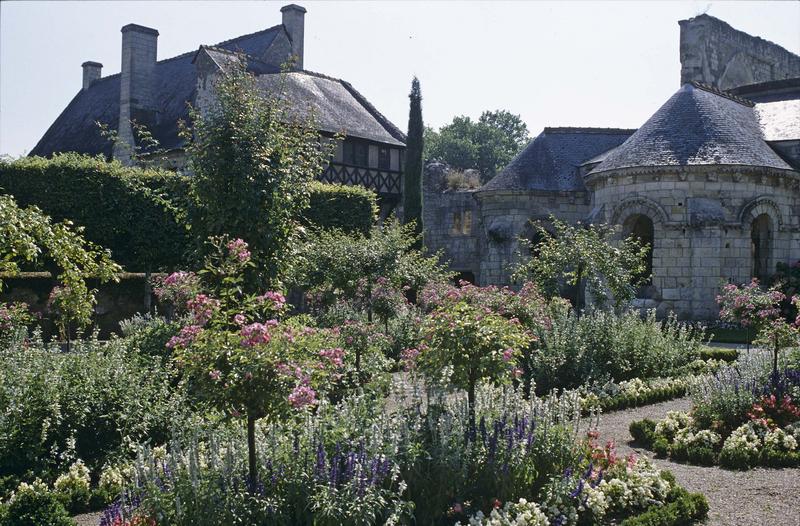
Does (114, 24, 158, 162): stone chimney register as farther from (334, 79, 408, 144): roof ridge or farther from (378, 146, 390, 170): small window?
(378, 146, 390, 170): small window

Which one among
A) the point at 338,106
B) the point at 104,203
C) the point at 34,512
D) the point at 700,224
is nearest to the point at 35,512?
the point at 34,512

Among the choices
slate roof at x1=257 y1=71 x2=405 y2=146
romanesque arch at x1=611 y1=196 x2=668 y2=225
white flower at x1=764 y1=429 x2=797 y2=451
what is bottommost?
white flower at x1=764 y1=429 x2=797 y2=451

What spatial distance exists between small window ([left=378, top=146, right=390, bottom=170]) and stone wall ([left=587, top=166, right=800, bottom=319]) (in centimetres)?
1142

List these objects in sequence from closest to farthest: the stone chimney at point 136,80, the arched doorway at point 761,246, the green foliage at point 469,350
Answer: the green foliage at point 469,350 < the arched doorway at point 761,246 < the stone chimney at point 136,80

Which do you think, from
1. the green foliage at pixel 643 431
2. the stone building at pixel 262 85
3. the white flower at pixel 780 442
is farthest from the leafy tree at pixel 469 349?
the stone building at pixel 262 85

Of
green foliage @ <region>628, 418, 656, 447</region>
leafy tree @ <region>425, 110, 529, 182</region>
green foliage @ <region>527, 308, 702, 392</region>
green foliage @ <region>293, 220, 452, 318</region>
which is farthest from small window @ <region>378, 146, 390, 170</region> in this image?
leafy tree @ <region>425, 110, 529, 182</region>

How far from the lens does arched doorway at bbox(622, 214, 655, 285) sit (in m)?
18.1

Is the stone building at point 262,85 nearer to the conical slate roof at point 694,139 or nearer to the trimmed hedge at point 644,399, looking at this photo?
the conical slate roof at point 694,139

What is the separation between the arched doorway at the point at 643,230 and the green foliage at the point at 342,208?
21.6 feet

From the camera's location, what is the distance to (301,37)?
96.4ft

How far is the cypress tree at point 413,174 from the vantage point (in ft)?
86.2

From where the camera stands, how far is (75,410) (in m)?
6.96

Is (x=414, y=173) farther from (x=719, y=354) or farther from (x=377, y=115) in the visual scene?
(x=719, y=354)

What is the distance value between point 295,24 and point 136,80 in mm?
6197
